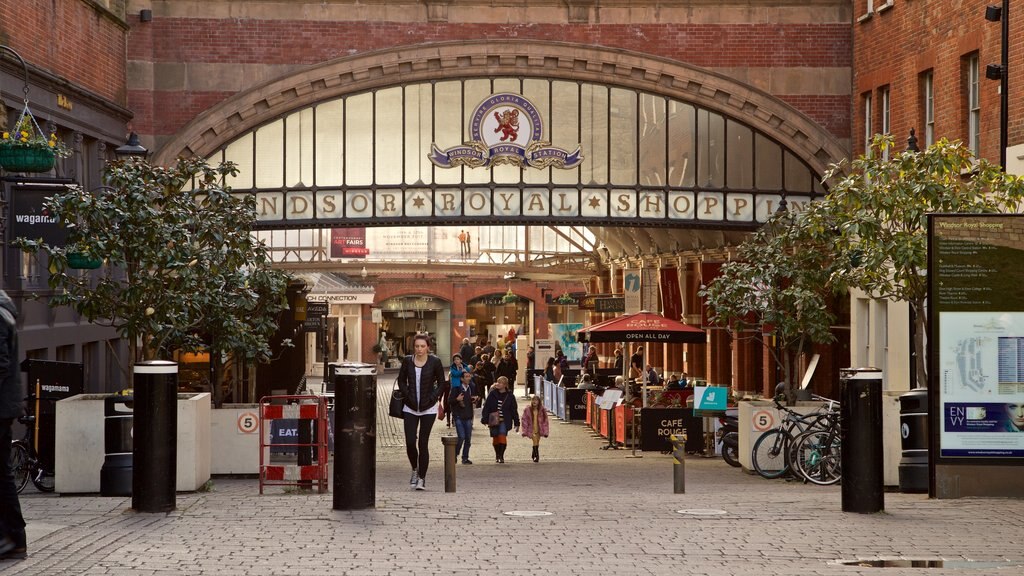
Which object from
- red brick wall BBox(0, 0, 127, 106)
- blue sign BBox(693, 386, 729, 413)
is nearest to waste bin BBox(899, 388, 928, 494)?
blue sign BBox(693, 386, 729, 413)

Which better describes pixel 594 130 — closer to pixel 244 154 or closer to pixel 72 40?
pixel 244 154

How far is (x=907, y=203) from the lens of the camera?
56.0 ft

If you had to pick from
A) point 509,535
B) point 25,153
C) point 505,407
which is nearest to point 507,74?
point 505,407

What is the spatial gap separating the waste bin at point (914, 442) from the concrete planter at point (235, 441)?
24.9 feet

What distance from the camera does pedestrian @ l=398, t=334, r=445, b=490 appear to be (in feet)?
49.0

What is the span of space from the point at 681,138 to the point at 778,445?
942 centimetres

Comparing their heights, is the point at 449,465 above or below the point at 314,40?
below

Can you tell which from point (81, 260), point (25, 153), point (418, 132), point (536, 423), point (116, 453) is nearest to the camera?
point (116, 453)

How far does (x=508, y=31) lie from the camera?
26.5m

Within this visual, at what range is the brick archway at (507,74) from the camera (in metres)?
26.2

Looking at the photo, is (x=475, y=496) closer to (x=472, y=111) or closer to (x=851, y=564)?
(x=851, y=564)

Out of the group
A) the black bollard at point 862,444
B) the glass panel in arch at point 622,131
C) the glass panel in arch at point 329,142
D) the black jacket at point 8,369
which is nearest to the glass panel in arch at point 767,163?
the glass panel in arch at point 622,131

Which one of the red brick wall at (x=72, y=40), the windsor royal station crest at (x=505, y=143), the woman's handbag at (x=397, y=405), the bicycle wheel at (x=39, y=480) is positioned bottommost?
the bicycle wheel at (x=39, y=480)

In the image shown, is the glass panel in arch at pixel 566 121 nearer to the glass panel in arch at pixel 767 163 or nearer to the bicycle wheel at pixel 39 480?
the glass panel in arch at pixel 767 163
